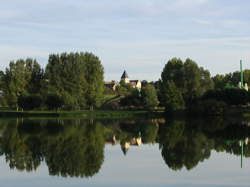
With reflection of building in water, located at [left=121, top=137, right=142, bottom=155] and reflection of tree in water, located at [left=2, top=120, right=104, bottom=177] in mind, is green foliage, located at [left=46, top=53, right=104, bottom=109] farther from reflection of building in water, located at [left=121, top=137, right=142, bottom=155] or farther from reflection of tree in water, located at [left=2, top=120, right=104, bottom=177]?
reflection of building in water, located at [left=121, top=137, right=142, bottom=155]

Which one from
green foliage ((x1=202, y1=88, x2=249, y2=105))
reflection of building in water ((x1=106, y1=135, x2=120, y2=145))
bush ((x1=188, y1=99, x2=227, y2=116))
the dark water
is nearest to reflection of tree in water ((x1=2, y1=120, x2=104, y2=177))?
the dark water

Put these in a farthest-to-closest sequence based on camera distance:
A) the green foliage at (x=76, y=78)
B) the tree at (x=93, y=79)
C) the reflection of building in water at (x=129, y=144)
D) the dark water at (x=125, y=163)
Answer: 1. the tree at (x=93, y=79)
2. the green foliage at (x=76, y=78)
3. the reflection of building in water at (x=129, y=144)
4. the dark water at (x=125, y=163)

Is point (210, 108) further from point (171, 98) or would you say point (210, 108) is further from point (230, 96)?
point (171, 98)

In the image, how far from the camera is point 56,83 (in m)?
85.1

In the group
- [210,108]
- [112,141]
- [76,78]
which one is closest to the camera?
[112,141]

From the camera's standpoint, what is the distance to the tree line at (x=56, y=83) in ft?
275

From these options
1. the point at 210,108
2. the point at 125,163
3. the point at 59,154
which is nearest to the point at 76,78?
the point at 210,108

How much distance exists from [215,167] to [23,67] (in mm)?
73872

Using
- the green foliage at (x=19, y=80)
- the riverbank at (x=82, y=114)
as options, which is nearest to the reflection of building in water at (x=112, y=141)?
the riverbank at (x=82, y=114)

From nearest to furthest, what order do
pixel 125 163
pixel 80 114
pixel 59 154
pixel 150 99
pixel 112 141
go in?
pixel 125 163 → pixel 59 154 → pixel 112 141 → pixel 80 114 → pixel 150 99

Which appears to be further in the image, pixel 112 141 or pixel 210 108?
pixel 210 108

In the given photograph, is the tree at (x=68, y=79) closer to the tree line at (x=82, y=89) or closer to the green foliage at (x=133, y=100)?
the tree line at (x=82, y=89)

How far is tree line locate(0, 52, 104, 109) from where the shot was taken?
83.8 m

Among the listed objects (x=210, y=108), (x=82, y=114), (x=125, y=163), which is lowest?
(x=125, y=163)
